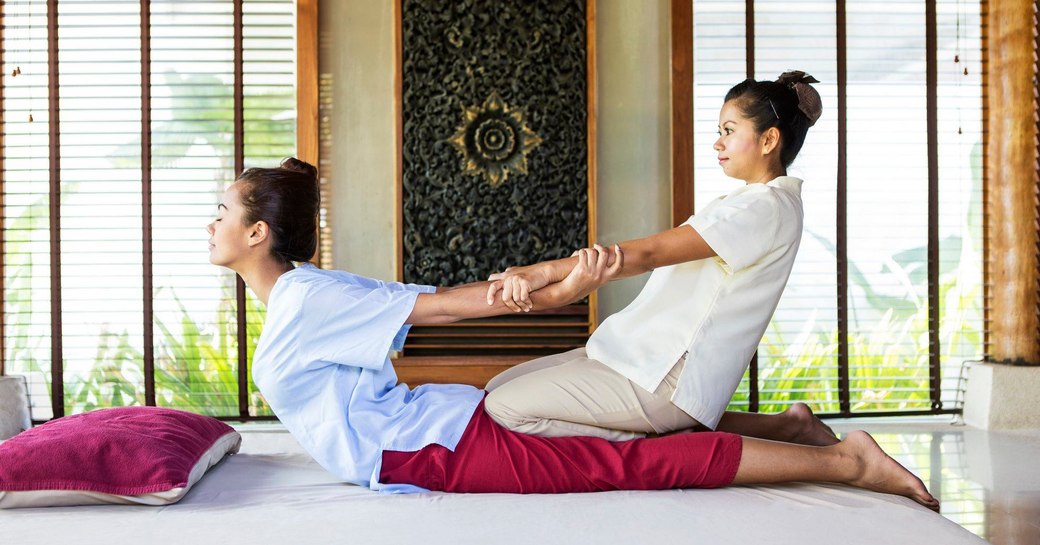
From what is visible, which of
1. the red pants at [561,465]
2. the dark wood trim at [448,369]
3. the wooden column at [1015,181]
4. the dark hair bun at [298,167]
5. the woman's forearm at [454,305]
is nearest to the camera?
the red pants at [561,465]

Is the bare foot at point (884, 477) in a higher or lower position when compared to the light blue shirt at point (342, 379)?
lower

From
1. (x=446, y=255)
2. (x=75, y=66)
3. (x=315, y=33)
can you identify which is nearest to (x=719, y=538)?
(x=446, y=255)

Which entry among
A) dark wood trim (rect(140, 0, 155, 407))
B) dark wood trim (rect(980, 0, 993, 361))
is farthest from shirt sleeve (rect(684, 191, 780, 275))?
dark wood trim (rect(140, 0, 155, 407))

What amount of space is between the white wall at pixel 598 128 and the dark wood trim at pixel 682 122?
86 mm

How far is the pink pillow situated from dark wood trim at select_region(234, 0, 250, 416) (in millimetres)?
2254

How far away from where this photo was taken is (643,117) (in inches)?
169

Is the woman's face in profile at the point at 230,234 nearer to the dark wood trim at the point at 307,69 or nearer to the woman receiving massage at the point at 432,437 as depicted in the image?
the woman receiving massage at the point at 432,437

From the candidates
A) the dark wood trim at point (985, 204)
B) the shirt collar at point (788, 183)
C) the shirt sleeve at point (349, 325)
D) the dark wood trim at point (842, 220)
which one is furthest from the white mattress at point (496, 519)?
the dark wood trim at point (985, 204)

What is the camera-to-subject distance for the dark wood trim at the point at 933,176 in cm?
440

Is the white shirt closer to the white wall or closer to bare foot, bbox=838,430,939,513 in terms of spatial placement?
bare foot, bbox=838,430,939,513

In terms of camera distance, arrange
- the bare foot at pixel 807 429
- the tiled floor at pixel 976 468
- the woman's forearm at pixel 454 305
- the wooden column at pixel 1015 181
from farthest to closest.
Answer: the wooden column at pixel 1015 181 < the tiled floor at pixel 976 468 < the bare foot at pixel 807 429 < the woman's forearm at pixel 454 305

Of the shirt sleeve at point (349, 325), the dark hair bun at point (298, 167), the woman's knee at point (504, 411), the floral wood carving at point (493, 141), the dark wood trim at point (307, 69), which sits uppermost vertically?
the dark wood trim at point (307, 69)

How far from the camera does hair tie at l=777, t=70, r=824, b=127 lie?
2.29 metres

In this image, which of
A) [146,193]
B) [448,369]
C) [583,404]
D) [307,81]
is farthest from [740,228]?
[146,193]
